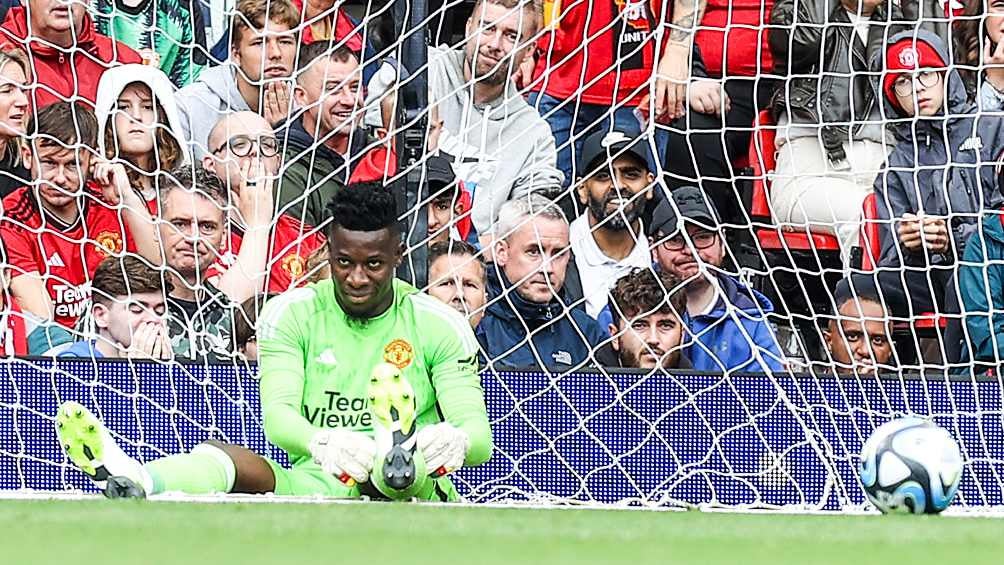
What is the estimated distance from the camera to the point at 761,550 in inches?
113

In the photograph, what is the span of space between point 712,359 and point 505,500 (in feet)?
3.04

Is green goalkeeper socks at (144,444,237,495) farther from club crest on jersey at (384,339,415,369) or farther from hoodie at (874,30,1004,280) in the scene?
hoodie at (874,30,1004,280)

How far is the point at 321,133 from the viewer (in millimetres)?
5547

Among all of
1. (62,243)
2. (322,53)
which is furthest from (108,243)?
(322,53)

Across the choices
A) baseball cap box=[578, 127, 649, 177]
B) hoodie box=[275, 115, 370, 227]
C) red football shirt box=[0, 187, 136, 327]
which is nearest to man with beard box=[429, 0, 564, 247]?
baseball cap box=[578, 127, 649, 177]

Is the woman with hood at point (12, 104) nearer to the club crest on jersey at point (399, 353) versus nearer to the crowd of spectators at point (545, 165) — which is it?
the crowd of spectators at point (545, 165)

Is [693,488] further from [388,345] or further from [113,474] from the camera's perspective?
[113,474]

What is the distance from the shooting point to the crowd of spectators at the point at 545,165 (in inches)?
→ 215

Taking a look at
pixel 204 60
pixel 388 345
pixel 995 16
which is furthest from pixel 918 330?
pixel 204 60

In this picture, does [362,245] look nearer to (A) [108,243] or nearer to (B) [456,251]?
(B) [456,251]

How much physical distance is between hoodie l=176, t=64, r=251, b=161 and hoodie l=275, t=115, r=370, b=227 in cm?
21

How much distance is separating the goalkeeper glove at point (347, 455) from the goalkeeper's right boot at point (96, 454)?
44cm

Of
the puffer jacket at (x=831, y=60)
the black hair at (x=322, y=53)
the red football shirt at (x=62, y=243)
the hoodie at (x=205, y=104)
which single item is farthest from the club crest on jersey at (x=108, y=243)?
the puffer jacket at (x=831, y=60)

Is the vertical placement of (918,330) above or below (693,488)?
above
